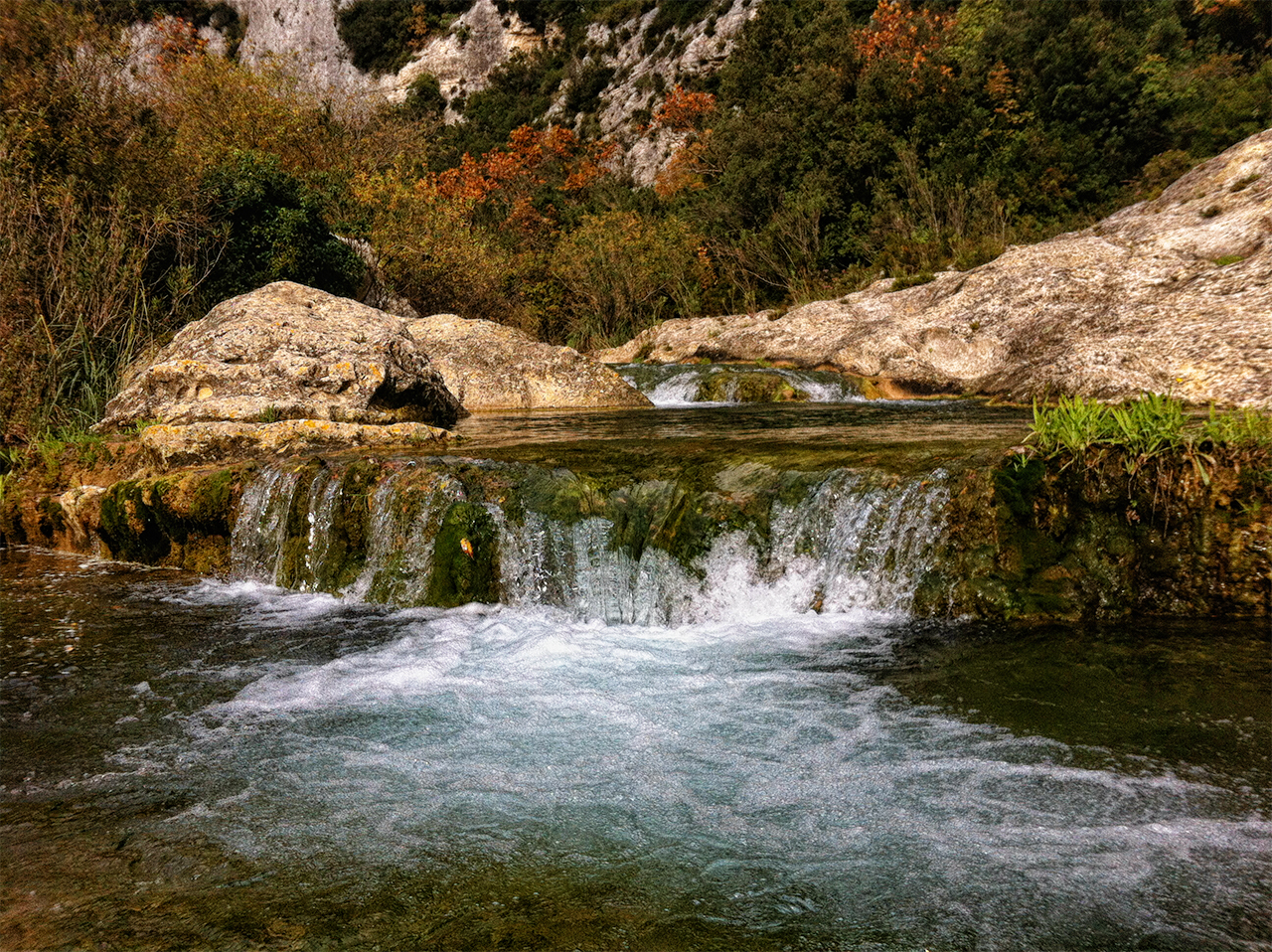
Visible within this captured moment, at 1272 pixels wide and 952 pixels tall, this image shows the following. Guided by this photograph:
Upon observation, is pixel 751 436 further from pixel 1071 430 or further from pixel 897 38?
pixel 897 38

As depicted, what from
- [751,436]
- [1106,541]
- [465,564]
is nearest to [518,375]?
[751,436]

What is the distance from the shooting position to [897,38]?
24.4 m

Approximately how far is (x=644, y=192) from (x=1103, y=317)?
2413 centimetres

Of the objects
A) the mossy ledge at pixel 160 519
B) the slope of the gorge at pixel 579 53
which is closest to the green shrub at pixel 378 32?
the slope of the gorge at pixel 579 53

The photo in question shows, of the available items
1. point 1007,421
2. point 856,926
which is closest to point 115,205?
point 1007,421

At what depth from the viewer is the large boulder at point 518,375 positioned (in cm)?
1234

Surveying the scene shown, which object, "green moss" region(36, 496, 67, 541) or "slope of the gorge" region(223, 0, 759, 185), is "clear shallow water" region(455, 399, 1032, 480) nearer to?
"green moss" region(36, 496, 67, 541)

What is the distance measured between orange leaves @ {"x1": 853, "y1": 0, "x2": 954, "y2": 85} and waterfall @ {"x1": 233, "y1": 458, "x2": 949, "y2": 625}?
22119 mm

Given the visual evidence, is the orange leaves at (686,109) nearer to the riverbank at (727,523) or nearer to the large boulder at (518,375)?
the large boulder at (518,375)

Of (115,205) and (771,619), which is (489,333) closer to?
(115,205)

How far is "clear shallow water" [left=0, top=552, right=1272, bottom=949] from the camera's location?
217cm

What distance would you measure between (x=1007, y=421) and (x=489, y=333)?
8.13 metres

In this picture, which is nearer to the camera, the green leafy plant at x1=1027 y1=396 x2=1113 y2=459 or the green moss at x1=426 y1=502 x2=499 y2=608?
the green leafy plant at x1=1027 y1=396 x2=1113 y2=459

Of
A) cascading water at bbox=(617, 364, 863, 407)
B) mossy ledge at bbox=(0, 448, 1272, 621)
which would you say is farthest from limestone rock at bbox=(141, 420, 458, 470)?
cascading water at bbox=(617, 364, 863, 407)
